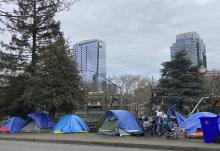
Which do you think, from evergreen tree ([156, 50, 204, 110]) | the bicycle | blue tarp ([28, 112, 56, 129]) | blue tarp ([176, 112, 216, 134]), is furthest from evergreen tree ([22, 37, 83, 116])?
the bicycle

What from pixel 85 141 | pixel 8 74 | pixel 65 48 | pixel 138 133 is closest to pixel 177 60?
pixel 65 48

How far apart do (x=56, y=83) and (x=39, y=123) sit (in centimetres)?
334

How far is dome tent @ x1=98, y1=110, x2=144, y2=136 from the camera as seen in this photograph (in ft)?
89.1

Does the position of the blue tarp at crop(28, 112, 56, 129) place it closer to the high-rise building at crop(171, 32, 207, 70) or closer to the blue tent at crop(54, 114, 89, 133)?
the blue tent at crop(54, 114, 89, 133)

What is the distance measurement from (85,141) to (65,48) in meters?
14.1

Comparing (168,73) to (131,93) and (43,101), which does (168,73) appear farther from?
(131,93)

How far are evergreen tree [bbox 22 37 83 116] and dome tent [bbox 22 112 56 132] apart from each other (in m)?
1.02

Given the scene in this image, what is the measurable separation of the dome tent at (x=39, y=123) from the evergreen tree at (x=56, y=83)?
1.02 m

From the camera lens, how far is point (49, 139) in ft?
86.7

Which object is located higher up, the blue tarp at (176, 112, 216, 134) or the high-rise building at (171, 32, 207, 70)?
the high-rise building at (171, 32, 207, 70)

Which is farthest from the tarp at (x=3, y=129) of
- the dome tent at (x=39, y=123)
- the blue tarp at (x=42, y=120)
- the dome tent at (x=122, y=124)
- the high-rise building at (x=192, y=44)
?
the high-rise building at (x=192, y=44)

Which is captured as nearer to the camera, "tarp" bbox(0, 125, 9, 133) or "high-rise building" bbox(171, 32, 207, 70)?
"tarp" bbox(0, 125, 9, 133)

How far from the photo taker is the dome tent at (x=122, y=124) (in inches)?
1069

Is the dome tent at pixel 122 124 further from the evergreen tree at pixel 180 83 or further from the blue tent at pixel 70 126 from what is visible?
the evergreen tree at pixel 180 83
